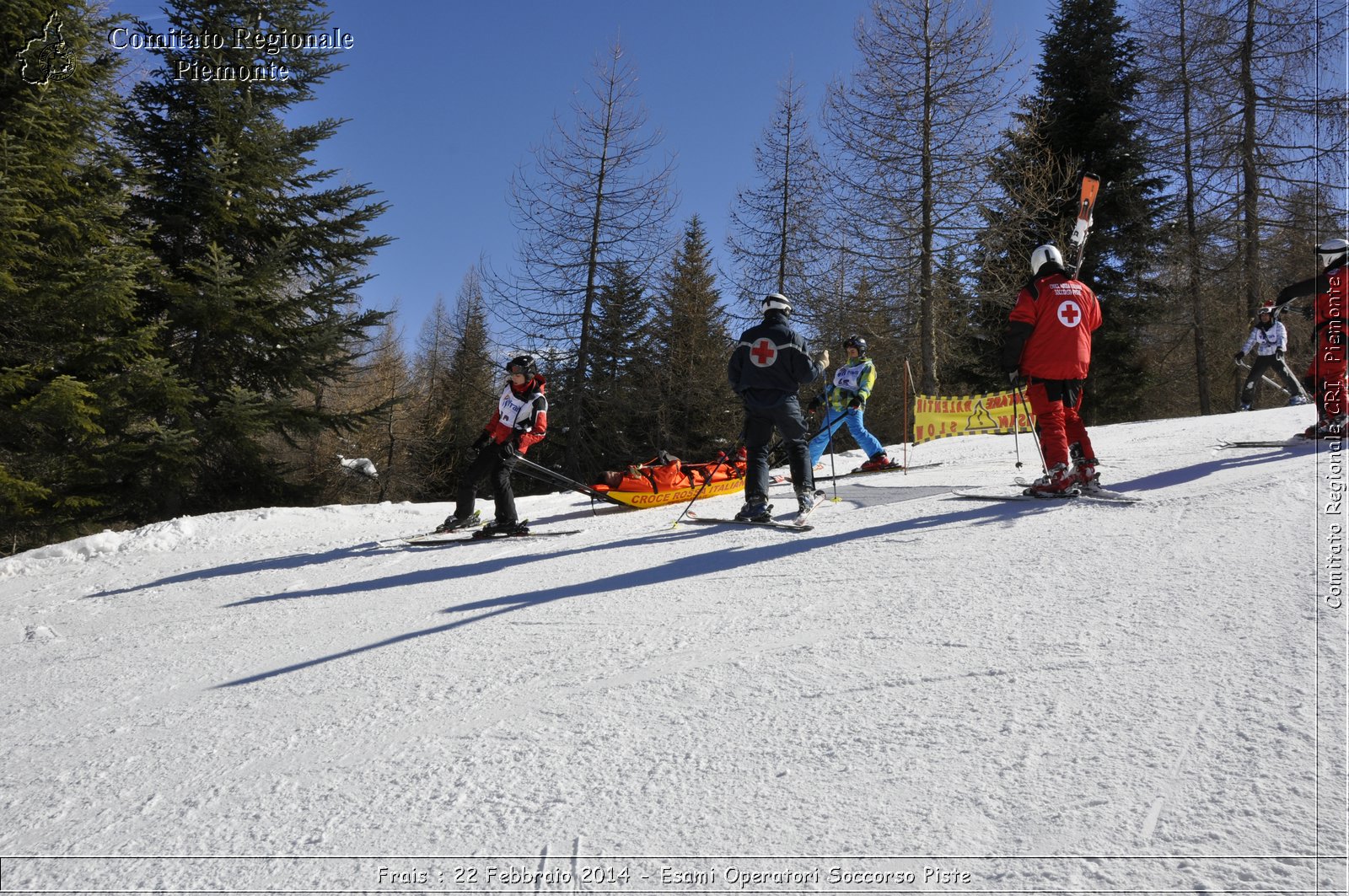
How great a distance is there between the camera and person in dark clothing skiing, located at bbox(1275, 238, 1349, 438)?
6660 millimetres

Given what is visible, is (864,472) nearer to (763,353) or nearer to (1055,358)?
(763,353)

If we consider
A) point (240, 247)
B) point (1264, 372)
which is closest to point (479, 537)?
point (240, 247)

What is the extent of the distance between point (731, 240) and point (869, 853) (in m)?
23.3

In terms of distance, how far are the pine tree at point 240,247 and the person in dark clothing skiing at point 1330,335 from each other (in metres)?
14.4

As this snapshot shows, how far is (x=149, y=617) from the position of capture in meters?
4.86

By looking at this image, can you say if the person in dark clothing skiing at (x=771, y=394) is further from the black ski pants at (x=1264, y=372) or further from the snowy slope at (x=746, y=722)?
the black ski pants at (x=1264, y=372)

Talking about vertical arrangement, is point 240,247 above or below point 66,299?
above

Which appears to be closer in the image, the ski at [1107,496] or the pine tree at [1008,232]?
the ski at [1107,496]

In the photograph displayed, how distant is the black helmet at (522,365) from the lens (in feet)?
23.8

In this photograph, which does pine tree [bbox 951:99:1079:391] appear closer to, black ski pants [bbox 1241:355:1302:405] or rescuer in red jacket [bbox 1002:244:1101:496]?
black ski pants [bbox 1241:355:1302:405]

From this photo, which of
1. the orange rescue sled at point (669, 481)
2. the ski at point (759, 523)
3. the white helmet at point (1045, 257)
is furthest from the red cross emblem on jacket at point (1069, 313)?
the orange rescue sled at point (669, 481)

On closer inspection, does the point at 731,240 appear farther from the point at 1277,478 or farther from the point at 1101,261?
the point at 1277,478

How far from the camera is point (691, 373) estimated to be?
2566 centimetres

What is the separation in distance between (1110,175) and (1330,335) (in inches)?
731
